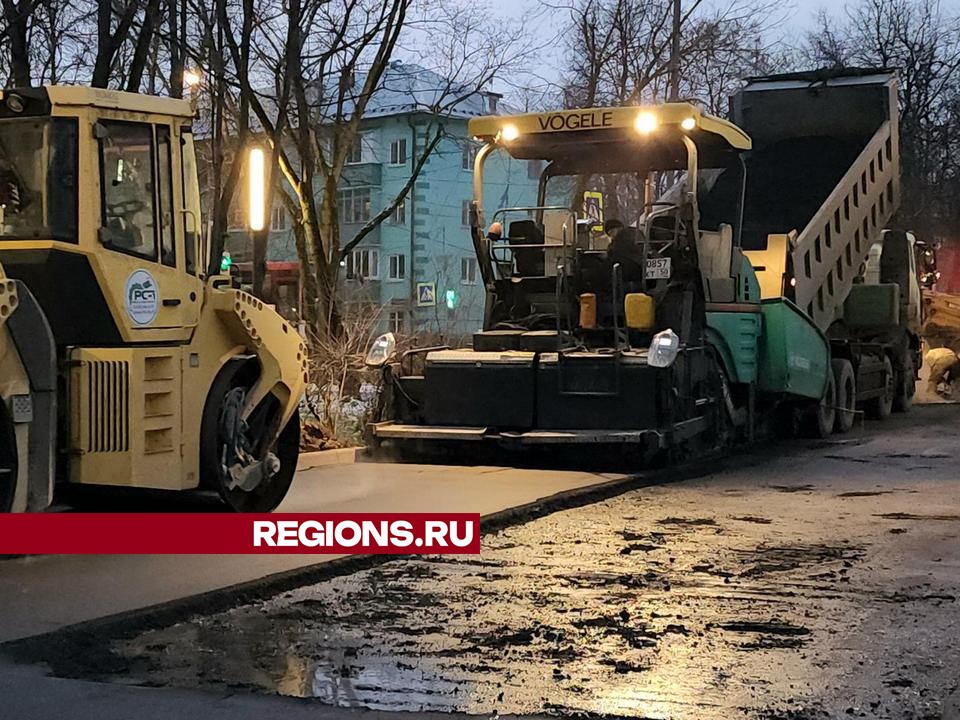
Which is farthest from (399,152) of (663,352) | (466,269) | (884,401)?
(663,352)

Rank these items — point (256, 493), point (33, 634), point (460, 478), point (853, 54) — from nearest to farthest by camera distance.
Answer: point (33, 634) < point (256, 493) < point (460, 478) < point (853, 54)

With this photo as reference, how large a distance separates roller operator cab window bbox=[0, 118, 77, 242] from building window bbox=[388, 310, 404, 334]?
36.7 ft

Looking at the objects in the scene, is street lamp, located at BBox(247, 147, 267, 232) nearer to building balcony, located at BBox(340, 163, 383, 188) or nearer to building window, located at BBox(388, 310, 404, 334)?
building window, located at BBox(388, 310, 404, 334)

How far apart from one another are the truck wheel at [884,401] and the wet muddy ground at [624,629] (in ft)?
31.4

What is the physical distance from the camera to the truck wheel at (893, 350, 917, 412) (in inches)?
799

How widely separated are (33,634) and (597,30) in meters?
23.6

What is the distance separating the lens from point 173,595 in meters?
7.14

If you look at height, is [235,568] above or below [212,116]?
below

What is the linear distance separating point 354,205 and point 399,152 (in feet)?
15.6

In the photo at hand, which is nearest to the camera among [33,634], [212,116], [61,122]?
[33,634]

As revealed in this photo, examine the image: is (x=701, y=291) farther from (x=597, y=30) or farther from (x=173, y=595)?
(x=597, y=30)

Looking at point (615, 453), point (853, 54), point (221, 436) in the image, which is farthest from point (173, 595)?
point (853, 54)

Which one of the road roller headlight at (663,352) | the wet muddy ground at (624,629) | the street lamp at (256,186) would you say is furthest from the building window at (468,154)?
the street lamp at (256,186)

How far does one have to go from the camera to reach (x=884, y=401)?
1961 cm
